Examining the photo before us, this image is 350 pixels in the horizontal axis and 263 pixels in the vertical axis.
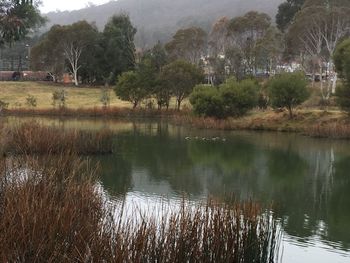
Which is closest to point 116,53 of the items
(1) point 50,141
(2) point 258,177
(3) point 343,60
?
(3) point 343,60

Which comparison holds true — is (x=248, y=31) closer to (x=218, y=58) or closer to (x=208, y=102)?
(x=218, y=58)

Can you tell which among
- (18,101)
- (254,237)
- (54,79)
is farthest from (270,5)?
(254,237)

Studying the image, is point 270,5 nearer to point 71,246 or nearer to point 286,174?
point 286,174

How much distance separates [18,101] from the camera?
46375 millimetres

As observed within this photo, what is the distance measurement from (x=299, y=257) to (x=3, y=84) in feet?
162

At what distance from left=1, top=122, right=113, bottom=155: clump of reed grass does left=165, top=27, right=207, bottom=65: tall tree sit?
3828 centimetres

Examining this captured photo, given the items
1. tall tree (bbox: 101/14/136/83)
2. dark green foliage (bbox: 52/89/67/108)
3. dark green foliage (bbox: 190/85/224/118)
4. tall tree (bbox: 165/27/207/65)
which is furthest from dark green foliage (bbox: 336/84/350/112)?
tall tree (bbox: 101/14/136/83)

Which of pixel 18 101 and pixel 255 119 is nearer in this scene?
pixel 255 119

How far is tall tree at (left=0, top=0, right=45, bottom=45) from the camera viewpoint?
1413cm

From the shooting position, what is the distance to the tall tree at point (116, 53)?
2249 inches

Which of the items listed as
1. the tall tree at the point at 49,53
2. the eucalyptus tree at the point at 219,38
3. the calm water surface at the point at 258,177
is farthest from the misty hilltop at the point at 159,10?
the calm water surface at the point at 258,177

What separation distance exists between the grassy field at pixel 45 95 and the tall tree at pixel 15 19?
80.6 ft

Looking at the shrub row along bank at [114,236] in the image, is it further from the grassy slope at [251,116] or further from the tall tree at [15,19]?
the grassy slope at [251,116]

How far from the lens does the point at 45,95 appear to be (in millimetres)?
49781
